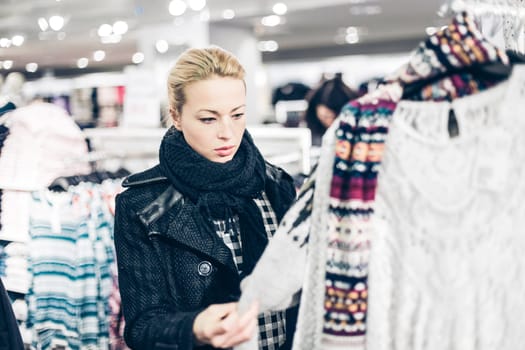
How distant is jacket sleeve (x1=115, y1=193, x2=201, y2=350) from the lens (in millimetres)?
1121

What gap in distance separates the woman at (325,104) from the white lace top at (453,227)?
2.63 m

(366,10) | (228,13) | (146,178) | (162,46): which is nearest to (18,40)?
(162,46)

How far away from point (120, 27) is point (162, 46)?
1603mm

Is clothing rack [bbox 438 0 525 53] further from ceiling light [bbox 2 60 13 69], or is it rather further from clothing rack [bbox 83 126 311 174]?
ceiling light [bbox 2 60 13 69]

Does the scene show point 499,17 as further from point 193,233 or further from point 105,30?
point 105,30

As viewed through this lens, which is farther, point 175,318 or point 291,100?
point 291,100

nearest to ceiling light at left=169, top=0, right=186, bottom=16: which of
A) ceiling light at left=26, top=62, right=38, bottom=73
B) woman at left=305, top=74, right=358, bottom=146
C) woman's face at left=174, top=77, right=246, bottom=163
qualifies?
woman at left=305, top=74, right=358, bottom=146

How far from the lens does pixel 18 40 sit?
1135 cm

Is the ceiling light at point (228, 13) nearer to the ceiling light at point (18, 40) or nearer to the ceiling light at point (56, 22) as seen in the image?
the ceiling light at point (56, 22)

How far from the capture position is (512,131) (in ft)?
3.11

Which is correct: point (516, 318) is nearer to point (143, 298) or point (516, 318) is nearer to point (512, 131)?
point (512, 131)

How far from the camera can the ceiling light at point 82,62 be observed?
1611 centimetres

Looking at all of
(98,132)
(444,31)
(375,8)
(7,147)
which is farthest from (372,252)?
(375,8)

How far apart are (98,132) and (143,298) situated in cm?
237
